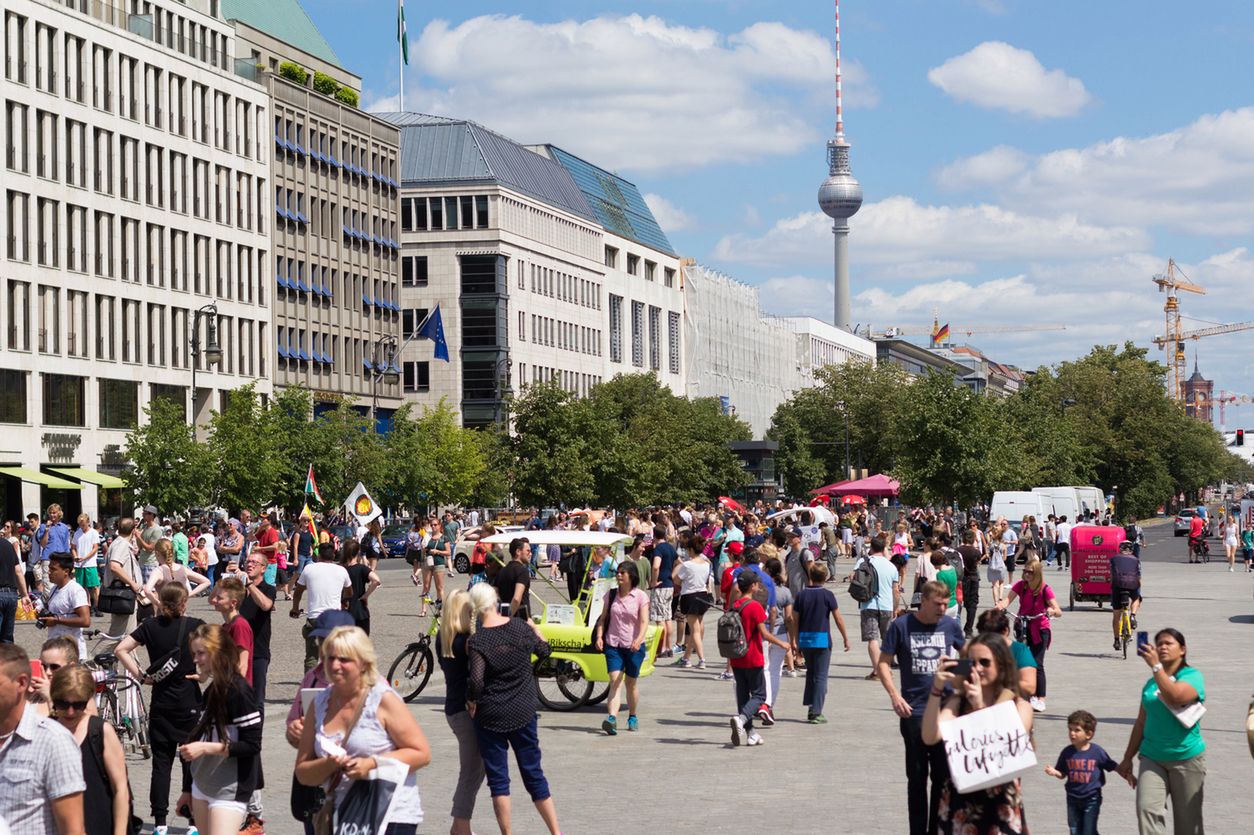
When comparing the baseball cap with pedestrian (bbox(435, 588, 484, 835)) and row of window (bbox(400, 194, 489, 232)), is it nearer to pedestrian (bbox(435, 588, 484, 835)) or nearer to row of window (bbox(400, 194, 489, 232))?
pedestrian (bbox(435, 588, 484, 835))

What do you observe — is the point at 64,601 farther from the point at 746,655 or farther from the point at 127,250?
the point at 127,250

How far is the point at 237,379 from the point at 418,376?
3214 centimetres

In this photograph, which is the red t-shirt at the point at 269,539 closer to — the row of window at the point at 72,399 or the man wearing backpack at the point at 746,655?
the man wearing backpack at the point at 746,655

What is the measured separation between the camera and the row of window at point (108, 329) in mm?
65250

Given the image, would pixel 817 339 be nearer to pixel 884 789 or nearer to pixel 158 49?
pixel 158 49

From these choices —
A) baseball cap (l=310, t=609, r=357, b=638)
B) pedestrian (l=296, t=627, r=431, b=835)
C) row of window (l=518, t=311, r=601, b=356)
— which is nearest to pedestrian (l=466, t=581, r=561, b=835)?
pedestrian (l=296, t=627, r=431, b=835)

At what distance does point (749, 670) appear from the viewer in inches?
668

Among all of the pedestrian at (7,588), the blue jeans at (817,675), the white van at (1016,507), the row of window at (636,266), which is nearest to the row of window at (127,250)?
the white van at (1016,507)

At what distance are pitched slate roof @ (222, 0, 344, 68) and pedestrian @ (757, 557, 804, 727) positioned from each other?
221 ft

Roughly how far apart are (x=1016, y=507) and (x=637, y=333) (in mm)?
73409

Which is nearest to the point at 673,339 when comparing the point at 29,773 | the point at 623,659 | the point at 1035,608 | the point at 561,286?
the point at 561,286

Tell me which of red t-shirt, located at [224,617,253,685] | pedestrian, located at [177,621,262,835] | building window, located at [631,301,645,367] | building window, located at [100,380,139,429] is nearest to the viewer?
pedestrian, located at [177,621,262,835]

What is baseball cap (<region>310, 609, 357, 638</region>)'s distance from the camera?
16422 millimetres

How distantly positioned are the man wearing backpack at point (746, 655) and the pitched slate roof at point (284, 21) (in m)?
70.2
